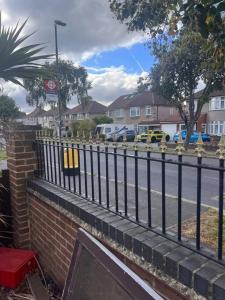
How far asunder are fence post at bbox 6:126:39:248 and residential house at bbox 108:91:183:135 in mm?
36614

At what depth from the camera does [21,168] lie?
13.6 feet

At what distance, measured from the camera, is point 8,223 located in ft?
14.7

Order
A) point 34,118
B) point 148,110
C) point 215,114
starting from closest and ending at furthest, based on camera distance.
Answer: point 34,118 < point 215,114 < point 148,110

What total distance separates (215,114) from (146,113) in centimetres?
1372

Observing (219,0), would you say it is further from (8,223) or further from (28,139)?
(8,223)

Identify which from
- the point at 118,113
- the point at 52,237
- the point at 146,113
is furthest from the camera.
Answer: the point at 118,113

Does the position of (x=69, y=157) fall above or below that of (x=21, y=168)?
above

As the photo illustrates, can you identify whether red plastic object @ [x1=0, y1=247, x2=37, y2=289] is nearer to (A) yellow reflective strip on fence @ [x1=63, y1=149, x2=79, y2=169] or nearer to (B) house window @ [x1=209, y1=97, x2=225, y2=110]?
(A) yellow reflective strip on fence @ [x1=63, y1=149, x2=79, y2=169]

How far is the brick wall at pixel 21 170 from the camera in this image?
162 inches

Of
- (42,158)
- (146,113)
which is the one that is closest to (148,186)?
(42,158)

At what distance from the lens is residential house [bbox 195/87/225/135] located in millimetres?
34525

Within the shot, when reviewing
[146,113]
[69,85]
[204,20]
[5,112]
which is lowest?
[5,112]

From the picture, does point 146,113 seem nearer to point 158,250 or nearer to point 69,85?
point 69,85

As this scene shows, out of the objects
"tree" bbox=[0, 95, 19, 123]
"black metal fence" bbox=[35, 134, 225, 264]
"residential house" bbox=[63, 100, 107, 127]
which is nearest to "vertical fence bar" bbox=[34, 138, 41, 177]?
"black metal fence" bbox=[35, 134, 225, 264]
